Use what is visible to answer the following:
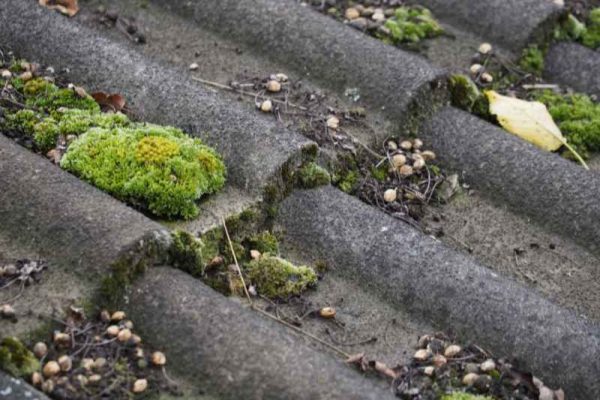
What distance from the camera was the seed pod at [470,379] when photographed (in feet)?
10.5

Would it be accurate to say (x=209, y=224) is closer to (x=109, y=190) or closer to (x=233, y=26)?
(x=109, y=190)

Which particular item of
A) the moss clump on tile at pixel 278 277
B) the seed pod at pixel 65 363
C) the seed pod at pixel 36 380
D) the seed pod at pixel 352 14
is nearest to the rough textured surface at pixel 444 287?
the moss clump on tile at pixel 278 277

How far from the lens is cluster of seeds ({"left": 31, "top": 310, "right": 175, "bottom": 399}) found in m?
2.89

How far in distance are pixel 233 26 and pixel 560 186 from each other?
165 centimetres

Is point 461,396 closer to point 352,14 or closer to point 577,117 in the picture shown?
point 577,117

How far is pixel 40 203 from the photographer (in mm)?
3303

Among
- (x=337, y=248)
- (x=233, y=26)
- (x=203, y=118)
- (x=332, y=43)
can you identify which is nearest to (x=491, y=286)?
(x=337, y=248)

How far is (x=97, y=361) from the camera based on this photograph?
2.98m

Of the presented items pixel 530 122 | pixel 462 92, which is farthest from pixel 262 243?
pixel 530 122

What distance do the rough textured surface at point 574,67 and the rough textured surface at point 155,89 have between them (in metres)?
1.70

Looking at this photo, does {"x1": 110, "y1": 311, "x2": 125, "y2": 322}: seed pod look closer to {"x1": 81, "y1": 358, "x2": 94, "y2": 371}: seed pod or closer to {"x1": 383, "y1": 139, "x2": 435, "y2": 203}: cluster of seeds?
{"x1": 81, "y1": 358, "x2": 94, "y2": 371}: seed pod

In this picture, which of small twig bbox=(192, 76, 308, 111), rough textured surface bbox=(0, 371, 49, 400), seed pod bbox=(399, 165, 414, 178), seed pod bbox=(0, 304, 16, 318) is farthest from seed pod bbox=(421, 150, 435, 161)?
rough textured surface bbox=(0, 371, 49, 400)

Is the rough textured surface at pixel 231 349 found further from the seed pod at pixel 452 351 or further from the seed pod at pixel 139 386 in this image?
the seed pod at pixel 452 351

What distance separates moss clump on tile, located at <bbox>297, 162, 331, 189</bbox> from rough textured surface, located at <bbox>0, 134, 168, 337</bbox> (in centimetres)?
71
